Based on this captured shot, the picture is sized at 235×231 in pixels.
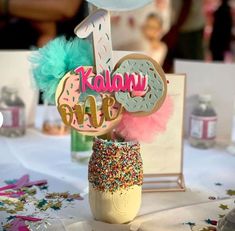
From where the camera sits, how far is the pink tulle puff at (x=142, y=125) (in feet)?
2.52

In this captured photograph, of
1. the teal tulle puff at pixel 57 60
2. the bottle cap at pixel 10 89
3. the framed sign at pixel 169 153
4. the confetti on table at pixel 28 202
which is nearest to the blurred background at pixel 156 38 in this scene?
the bottle cap at pixel 10 89

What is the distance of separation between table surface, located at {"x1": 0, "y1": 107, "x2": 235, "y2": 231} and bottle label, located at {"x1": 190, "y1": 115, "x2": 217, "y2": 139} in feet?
0.12

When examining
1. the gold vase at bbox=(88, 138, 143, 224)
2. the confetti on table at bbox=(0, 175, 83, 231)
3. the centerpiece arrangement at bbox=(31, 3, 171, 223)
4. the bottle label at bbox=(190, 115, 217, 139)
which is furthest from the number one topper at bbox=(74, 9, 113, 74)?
the bottle label at bbox=(190, 115, 217, 139)

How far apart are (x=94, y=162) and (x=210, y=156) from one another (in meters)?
0.46

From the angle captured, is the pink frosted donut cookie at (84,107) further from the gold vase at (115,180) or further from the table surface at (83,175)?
the table surface at (83,175)

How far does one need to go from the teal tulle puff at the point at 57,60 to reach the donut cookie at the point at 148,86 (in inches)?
2.3

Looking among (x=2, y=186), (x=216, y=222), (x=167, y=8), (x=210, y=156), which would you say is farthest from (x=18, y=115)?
(x=167, y=8)

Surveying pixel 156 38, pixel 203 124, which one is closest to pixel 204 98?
pixel 203 124

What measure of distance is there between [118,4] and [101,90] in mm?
137

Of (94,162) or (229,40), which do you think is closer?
(94,162)

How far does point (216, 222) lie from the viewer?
0.75 metres

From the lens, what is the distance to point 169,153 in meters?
0.95

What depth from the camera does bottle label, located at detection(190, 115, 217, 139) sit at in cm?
115

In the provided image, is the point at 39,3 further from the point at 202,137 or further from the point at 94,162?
the point at 94,162
